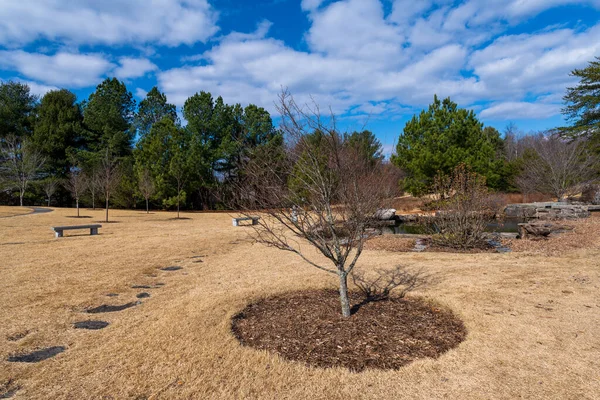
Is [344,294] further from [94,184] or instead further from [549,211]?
[94,184]

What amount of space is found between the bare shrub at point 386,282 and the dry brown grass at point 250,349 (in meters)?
0.33

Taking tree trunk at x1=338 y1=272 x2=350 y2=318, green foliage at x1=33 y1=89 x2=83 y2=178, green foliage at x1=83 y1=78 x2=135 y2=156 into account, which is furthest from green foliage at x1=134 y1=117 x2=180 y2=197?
tree trunk at x1=338 y1=272 x2=350 y2=318

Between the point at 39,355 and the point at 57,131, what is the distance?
33.4m

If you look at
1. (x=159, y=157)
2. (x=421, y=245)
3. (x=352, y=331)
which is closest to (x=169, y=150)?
(x=159, y=157)

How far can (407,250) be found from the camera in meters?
8.72

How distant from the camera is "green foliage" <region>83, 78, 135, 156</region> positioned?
99.0 feet

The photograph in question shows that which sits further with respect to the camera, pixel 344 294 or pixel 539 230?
pixel 539 230

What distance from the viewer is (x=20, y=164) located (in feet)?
88.9

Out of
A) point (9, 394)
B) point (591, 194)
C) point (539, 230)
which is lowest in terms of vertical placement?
point (9, 394)

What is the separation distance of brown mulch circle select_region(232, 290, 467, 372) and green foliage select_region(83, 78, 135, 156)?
3041 centimetres

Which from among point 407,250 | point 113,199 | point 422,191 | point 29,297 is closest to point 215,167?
point 113,199

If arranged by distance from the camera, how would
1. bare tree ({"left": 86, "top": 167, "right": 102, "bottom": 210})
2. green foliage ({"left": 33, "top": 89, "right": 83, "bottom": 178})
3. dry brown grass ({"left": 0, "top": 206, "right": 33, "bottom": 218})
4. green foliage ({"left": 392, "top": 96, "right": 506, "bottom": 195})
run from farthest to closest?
green foliage ({"left": 33, "top": 89, "right": 83, "bottom": 178})
bare tree ({"left": 86, "top": 167, "right": 102, "bottom": 210})
green foliage ({"left": 392, "top": 96, "right": 506, "bottom": 195})
dry brown grass ({"left": 0, "top": 206, "right": 33, "bottom": 218})

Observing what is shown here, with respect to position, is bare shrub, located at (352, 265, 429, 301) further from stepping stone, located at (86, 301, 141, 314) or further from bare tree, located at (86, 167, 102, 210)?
bare tree, located at (86, 167, 102, 210)

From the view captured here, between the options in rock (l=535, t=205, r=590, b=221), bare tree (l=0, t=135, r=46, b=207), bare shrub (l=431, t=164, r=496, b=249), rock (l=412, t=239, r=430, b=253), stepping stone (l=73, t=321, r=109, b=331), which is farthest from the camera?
bare tree (l=0, t=135, r=46, b=207)
